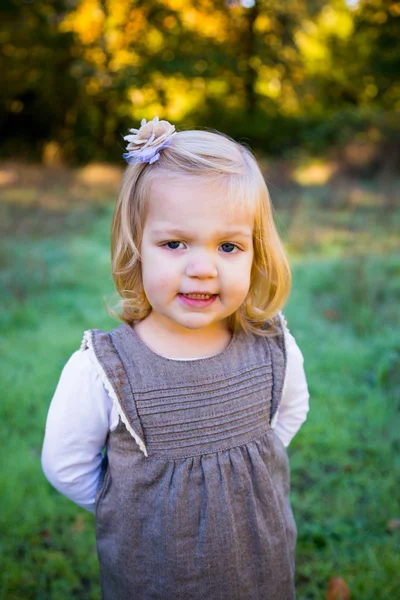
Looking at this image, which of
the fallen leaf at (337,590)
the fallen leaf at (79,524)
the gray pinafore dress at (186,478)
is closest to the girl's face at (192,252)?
the gray pinafore dress at (186,478)

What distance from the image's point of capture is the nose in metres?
1.33

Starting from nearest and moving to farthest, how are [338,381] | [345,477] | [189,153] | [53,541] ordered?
[189,153] → [53,541] → [345,477] → [338,381]

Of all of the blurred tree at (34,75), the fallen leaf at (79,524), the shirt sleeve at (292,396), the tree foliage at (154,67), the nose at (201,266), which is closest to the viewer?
the nose at (201,266)

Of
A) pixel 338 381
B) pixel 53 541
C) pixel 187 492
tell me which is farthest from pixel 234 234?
pixel 338 381

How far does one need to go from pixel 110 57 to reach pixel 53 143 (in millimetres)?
2378

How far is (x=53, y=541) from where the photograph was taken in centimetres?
243

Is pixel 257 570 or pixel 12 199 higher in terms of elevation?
pixel 12 199

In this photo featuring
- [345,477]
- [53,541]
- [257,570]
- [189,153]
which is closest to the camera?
[189,153]

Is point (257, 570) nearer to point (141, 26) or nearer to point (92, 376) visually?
point (92, 376)

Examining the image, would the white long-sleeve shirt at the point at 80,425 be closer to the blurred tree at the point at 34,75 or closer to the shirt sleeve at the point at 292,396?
the shirt sleeve at the point at 292,396

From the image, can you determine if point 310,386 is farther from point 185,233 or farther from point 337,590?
point 185,233

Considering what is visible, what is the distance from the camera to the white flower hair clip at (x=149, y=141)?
139 cm

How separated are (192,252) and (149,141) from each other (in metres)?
0.30

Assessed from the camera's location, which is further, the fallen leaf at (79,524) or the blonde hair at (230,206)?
the fallen leaf at (79,524)
